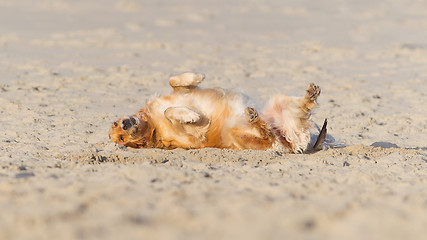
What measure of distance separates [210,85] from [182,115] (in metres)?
3.56

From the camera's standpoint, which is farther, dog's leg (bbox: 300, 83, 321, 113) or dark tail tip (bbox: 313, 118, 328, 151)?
dark tail tip (bbox: 313, 118, 328, 151)

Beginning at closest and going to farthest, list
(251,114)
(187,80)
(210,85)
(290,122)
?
(251,114) → (290,122) → (187,80) → (210,85)

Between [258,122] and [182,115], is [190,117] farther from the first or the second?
[258,122]

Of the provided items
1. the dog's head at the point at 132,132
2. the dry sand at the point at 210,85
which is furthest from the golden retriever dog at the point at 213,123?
the dry sand at the point at 210,85

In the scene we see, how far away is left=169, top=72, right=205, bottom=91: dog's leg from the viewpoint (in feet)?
17.1

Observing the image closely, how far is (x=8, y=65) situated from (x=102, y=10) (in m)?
5.44

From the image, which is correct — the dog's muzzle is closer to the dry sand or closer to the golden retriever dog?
the golden retriever dog

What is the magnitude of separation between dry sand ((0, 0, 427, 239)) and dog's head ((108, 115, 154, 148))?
184mm

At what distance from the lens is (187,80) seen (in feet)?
17.1

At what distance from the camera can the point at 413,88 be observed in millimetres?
Result: 8711

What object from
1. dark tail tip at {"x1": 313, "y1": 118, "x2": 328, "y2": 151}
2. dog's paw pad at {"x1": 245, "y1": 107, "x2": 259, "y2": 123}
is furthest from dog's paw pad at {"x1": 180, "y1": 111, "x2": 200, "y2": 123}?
dark tail tip at {"x1": 313, "y1": 118, "x2": 328, "y2": 151}

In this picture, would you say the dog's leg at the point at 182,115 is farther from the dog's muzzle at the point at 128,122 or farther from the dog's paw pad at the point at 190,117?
the dog's muzzle at the point at 128,122

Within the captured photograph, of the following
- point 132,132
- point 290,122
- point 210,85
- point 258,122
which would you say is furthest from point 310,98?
point 210,85

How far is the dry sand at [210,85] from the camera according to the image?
2.92 meters
